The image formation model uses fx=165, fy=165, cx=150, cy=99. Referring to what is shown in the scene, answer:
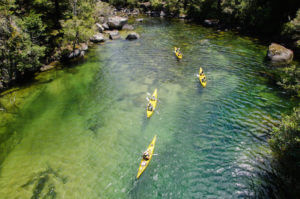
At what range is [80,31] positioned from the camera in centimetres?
2388

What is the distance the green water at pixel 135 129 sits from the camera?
32.9 ft

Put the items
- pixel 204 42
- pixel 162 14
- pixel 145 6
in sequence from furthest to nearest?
1. pixel 145 6
2. pixel 162 14
3. pixel 204 42

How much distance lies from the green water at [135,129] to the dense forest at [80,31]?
2037 mm

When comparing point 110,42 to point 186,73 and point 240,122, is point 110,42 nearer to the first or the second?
point 186,73

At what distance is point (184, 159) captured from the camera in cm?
1125

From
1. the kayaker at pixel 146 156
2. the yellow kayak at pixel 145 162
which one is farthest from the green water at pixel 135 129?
the kayaker at pixel 146 156

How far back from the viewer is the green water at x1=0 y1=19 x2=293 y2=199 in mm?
10031

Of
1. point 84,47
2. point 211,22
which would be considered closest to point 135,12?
point 211,22

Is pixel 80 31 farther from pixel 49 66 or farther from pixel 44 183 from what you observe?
pixel 44 183

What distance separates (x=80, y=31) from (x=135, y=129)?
18.3 m

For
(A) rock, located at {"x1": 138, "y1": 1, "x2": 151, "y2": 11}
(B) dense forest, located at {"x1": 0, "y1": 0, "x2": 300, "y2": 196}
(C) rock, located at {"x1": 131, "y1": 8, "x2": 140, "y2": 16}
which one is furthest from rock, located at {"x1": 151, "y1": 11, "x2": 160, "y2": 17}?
(B) dense forest, located at {"x1": 0, "y1": 0, "x2": 300, "y2": 196}

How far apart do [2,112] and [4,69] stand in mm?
5703

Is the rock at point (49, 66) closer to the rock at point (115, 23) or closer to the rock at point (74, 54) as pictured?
the rock at point (74, 54)

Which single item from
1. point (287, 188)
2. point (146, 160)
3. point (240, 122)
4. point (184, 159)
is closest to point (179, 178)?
point (184, 159)
